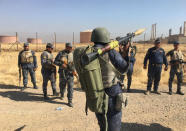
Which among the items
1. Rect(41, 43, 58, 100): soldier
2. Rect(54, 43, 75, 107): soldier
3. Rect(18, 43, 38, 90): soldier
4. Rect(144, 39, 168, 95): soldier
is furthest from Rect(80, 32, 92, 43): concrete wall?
Rect(54, 43, 75, 107): soldier

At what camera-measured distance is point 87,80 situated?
2.13 metres

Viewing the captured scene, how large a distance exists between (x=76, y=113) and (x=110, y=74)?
3.14m

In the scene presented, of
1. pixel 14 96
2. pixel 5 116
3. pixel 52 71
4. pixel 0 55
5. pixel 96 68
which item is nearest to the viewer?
pixel 96 68

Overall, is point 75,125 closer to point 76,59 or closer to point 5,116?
point 5,116

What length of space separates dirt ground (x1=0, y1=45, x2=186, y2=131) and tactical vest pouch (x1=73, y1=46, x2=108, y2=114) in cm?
197

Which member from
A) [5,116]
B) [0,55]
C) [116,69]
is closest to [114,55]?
[116,69]

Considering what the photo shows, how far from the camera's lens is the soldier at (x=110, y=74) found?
2.22m

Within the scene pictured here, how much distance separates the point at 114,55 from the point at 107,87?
43cm

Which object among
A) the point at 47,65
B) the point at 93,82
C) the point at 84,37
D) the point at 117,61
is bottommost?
the point at 47,65

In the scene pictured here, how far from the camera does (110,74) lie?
88.8 inches

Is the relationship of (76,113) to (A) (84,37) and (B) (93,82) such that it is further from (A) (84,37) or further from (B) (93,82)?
(A) (84,37)

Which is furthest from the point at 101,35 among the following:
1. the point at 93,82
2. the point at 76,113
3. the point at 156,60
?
the point at 156,60

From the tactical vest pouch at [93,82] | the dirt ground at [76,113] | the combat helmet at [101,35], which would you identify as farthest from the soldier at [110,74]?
the dirt ground at [76,113]

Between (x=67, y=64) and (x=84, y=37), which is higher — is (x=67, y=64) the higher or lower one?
the lower one
